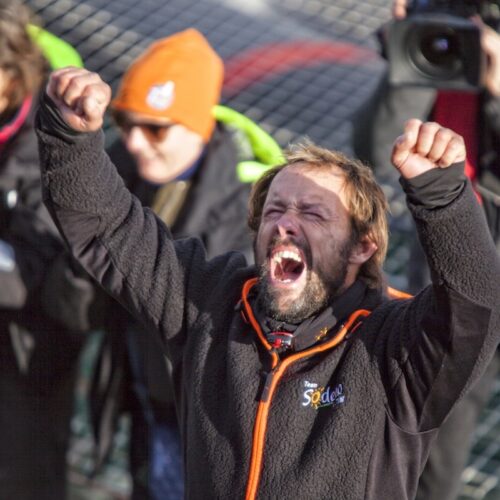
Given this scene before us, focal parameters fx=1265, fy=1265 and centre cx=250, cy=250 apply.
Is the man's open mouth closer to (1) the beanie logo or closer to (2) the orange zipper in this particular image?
(2) the orange zipper

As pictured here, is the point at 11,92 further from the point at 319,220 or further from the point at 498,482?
the point at 498,482

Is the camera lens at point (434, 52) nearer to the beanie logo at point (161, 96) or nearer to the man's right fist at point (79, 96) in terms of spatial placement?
the beanie logo at point (161, 96)

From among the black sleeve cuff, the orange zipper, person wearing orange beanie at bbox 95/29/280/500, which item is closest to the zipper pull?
the orange zipper

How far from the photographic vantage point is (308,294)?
78.7 inches

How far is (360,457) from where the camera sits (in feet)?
6.14

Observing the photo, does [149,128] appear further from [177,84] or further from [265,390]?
[265,390]

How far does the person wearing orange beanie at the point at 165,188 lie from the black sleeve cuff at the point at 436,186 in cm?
95

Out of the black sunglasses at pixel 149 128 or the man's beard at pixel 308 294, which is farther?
the black sunglasses at pixel 149 128

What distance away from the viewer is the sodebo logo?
1909mm

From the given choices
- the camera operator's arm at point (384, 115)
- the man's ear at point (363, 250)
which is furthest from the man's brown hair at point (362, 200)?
the camera operator's arm at point (384, 115)

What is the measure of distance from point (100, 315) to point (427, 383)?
3.72 feet

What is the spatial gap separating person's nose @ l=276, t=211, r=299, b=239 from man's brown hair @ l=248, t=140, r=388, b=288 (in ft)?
0.36

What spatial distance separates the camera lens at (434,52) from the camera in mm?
2529

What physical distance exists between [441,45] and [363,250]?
641mm
